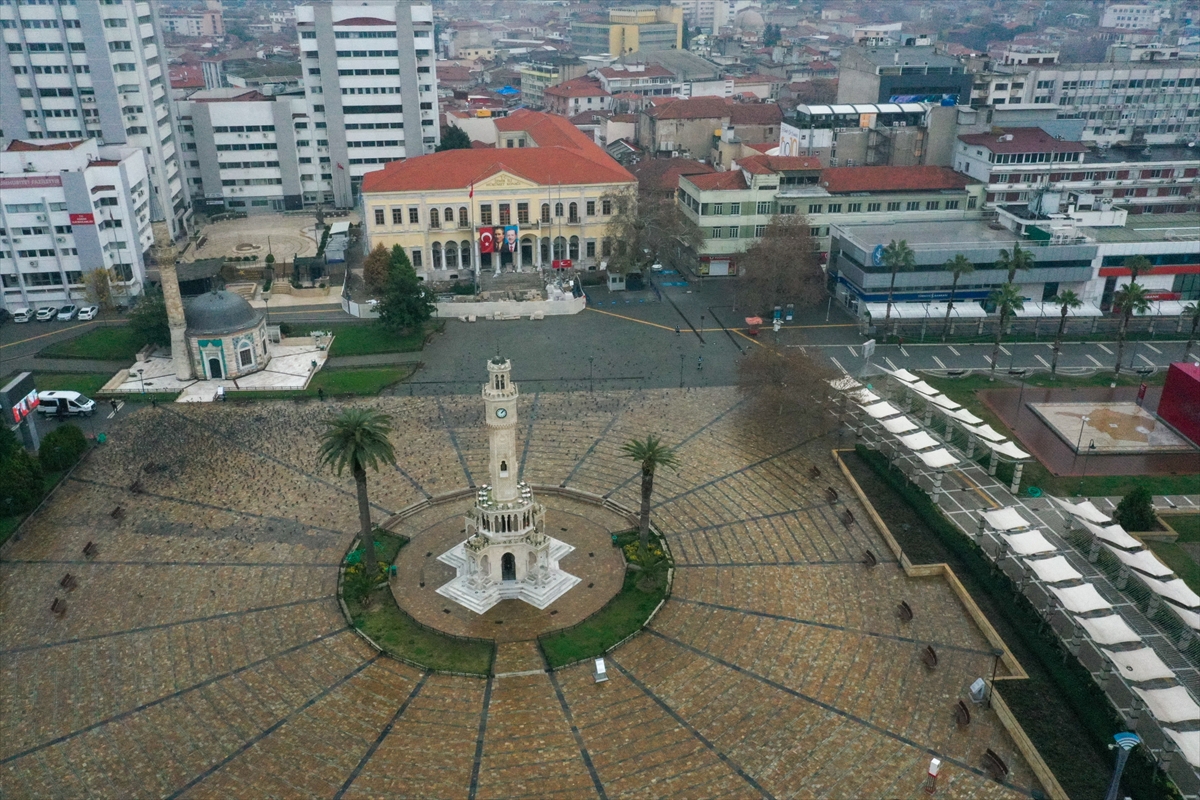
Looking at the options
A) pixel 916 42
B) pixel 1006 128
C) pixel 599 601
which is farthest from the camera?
pixel 916 42

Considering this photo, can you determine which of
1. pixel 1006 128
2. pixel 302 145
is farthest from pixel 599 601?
pixel 302 145

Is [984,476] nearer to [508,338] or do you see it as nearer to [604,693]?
[604,693]

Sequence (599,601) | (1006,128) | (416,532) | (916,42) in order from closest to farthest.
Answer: (599,601) → (416,532) → (1006,128) → (916,42)

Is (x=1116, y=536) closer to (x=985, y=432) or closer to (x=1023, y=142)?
(x=985, y=432)

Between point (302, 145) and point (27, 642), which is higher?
point (302, 145)

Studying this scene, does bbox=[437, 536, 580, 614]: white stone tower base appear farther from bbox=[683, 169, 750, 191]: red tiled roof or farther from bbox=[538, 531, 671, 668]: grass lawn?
bbox=[683, 169, 750, 191]: red tiled roof

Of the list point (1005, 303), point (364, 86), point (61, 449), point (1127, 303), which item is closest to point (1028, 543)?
point (1005, 303)

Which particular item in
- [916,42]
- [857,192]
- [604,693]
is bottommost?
[604,693]
